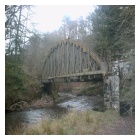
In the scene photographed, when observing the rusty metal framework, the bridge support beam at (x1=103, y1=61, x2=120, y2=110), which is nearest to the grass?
the bridge support beam at (x1=103, y1=61, x2=120, y2=110)

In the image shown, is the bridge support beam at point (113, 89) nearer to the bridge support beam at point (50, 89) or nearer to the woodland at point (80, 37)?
the woodland at point (80, 37)

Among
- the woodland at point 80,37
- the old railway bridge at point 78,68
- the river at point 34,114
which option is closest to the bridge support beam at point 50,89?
the old railway bridge at point 78,68

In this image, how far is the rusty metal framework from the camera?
11.5 m

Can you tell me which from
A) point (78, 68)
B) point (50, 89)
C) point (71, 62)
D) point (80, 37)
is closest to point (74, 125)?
point (80, 37)

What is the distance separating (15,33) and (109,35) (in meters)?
4.29

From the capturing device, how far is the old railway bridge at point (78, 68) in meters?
9.72

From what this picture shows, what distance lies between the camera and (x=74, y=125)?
7.11 metres

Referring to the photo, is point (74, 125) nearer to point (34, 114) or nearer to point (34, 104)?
point (34, 114)

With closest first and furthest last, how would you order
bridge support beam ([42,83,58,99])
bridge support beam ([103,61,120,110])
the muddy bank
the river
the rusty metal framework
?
1. the river
2. bridge support beam ([103,61,120,110])
3. the muddy bank
4. the rusty metal framework
5. bridge support beam ([42,83,58,99])

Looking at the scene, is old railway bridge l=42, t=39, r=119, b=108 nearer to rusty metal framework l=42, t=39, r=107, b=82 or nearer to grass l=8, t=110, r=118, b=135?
rusty metal framework l=42, t=39, r=107, b=82

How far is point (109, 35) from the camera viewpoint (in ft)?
35.8

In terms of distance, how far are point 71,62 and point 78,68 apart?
3.81 ft
